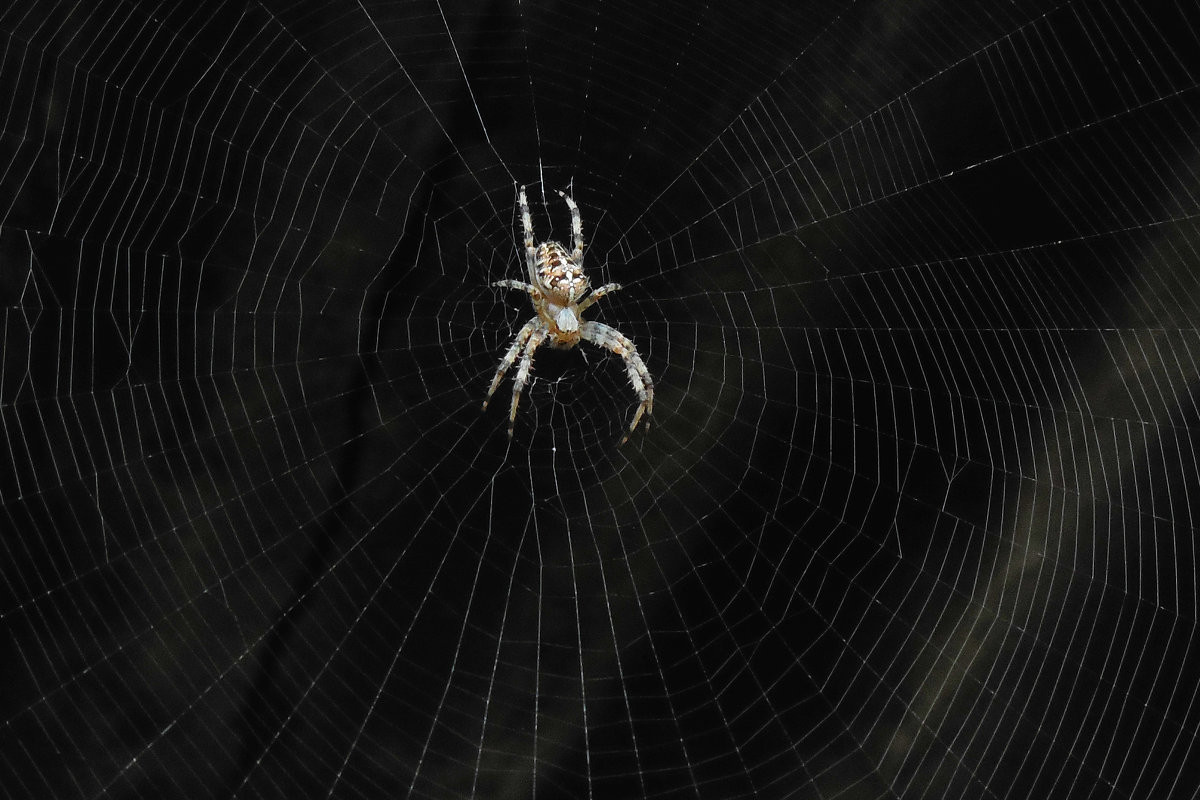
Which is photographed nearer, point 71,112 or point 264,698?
point 71,112

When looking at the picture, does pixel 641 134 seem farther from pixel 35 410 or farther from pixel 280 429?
pixel 35 410

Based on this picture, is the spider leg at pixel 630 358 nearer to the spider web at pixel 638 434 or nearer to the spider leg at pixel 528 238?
the spider web at pixel 638 434

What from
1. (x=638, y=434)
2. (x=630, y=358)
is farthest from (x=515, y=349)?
(x=638, y=434)

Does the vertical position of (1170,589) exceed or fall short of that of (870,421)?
it falls short

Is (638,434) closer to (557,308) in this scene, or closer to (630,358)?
(630,358)

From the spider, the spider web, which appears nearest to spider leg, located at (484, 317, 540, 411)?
the spider

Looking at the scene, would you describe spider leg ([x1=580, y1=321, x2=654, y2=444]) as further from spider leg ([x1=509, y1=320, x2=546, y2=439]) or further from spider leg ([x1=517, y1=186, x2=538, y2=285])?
spider leg ([x1=517, y1=186, x2=538, y2=285])

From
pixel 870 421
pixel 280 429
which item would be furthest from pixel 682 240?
pixel 280 429
